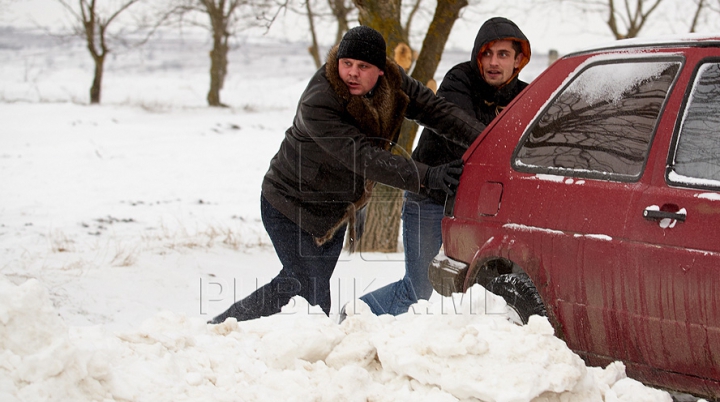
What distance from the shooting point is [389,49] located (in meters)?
6.64

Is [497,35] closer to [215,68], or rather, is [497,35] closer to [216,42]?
[215,68]

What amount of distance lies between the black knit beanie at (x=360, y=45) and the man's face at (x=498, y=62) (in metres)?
0.66

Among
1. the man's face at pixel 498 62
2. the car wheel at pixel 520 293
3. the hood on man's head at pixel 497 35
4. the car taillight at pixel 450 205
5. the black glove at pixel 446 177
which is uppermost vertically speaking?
the hood on man's head at pixel 497 35

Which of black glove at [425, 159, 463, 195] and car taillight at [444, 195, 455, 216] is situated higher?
black glove at [425, 159, 463, 195]

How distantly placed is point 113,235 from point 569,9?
52.1 ft

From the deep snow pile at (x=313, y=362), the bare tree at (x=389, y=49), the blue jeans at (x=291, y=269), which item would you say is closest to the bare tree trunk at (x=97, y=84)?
the bare tree at (x=389, y=49)

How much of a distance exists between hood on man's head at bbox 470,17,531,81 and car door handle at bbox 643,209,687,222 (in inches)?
59.8

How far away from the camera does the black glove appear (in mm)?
3408

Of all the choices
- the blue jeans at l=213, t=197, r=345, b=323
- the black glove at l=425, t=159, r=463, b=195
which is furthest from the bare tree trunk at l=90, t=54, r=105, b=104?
the black glove at l=425, t=159, r=463, b=195

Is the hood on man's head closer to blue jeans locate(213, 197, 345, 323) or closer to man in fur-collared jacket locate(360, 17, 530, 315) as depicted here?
man in fur-collared jacket locate(360, 17, 530, 315)

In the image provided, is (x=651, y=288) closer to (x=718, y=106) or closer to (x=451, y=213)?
(x=718, y=106)

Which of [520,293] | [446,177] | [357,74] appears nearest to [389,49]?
[357,74]

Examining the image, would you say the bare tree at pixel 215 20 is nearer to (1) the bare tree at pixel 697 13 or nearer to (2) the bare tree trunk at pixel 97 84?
(2) the bare tree trunk at pixel 97 84

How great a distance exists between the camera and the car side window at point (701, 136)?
8.23ft
